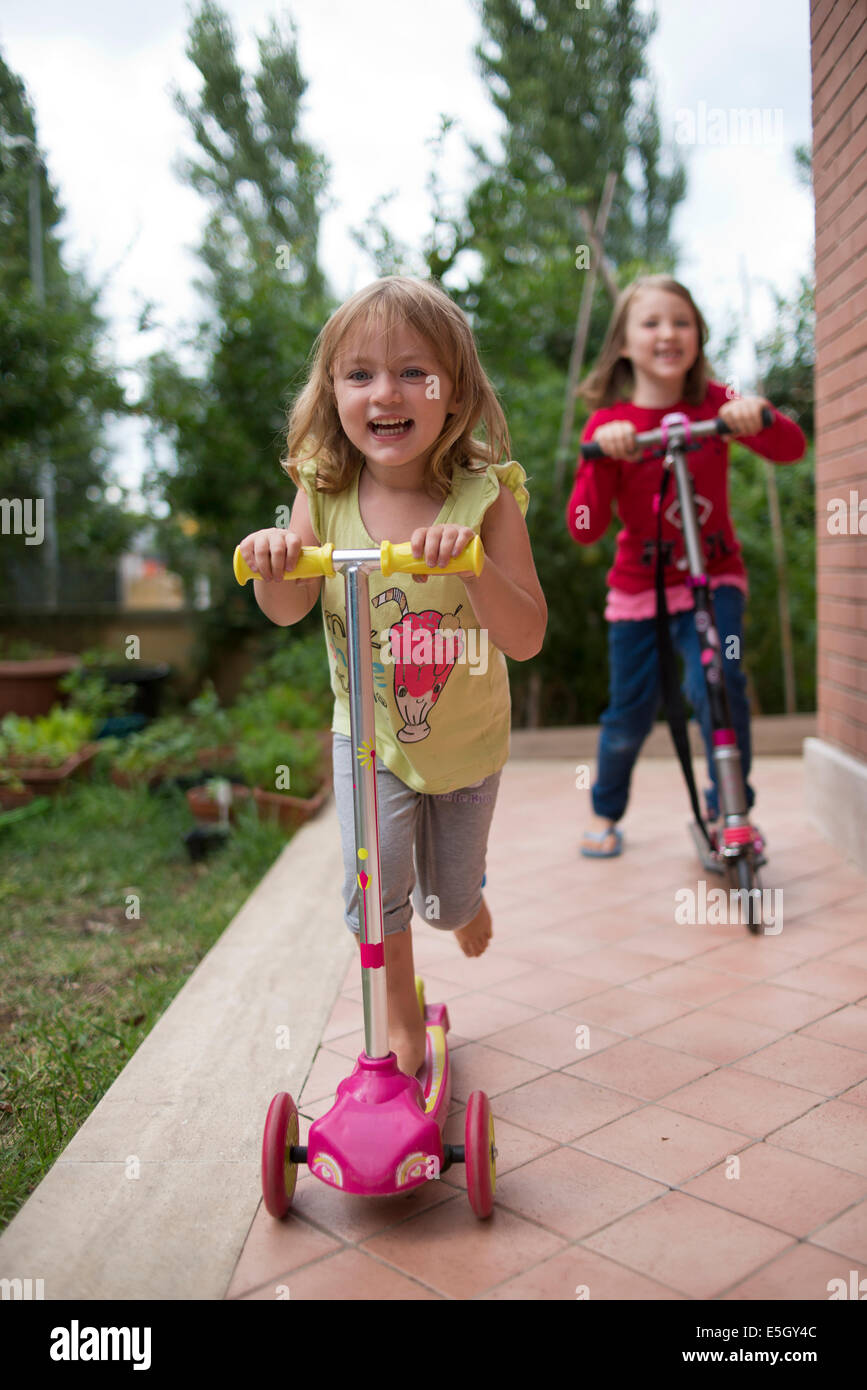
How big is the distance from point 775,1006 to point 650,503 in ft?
4.97

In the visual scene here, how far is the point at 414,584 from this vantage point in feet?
6.21

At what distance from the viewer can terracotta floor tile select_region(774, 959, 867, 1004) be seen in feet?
7.90

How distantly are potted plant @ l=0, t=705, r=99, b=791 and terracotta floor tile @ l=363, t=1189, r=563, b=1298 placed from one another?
11.9 feet

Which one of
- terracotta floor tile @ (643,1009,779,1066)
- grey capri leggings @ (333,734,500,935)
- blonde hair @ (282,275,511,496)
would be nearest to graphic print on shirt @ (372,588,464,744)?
grey capri leggings @ (333,734,500,935)

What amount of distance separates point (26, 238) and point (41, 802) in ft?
9.77

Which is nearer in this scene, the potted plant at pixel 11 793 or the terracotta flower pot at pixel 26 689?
the potted plant at pixel 11 793

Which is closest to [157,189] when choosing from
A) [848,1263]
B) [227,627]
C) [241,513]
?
[241,513]

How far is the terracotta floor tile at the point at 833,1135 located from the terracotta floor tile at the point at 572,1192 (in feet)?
0.86

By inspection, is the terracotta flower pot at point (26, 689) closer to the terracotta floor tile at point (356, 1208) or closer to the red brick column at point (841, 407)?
the red brick column at point (841, 407)

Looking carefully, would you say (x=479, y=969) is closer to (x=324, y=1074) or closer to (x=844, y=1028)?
(x=324, y=1074)

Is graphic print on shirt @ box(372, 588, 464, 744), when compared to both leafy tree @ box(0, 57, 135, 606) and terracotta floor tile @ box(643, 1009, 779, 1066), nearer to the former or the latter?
terracotta floor tile @ box(643, 1009, 779, 1066)

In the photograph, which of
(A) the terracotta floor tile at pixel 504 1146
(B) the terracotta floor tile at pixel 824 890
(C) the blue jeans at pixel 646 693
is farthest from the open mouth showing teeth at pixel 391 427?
(B) the terracotta floor tile at pixel 824 890

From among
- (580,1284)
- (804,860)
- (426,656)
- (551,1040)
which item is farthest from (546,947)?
(580,1284)

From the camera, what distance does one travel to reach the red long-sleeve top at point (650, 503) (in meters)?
3.23
